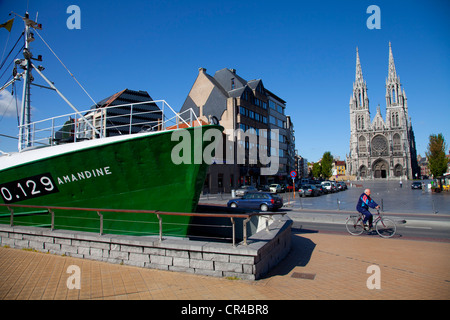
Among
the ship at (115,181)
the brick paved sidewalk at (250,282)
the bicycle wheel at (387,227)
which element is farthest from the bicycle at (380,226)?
the ship at (115,181)

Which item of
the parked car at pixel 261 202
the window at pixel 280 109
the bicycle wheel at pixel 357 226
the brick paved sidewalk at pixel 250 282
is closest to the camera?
the brick paved sidewalk at pixel 250 282

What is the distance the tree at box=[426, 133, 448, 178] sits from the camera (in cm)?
4529

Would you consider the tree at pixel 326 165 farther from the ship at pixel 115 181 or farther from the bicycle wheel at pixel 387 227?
the ship at pixel 115 181

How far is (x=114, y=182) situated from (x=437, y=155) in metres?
55.6

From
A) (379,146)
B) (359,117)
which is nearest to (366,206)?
(379,146)

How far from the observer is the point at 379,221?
1008 centimetres

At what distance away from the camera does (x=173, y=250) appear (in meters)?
5.42

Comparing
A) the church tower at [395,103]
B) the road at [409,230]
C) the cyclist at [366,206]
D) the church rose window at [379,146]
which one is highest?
the church tower at [395,103]

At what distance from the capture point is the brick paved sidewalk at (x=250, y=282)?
14.6ft

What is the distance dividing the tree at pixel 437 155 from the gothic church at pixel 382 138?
62.1 m

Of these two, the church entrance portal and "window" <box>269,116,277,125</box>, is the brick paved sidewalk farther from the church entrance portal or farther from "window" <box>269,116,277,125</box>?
the church entrance portal

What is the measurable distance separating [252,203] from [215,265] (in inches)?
575

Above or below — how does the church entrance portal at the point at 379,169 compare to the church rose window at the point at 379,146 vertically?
below
